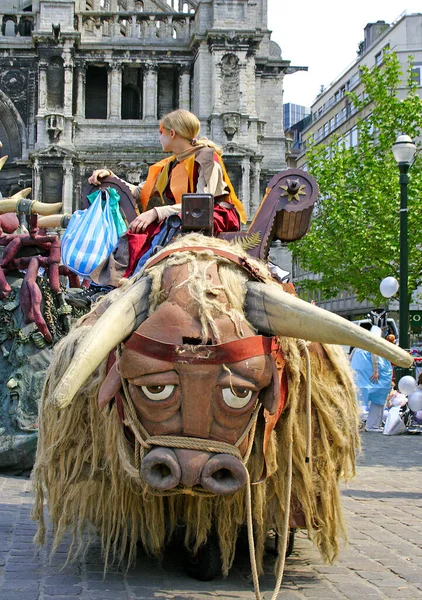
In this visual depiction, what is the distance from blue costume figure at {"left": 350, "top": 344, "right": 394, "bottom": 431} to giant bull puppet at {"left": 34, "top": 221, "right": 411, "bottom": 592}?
10.5m

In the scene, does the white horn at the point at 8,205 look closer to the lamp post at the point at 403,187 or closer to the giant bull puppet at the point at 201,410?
the giant bull puppet at the point at 201,410

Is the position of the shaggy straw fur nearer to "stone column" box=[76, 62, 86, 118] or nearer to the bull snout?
the bull snout

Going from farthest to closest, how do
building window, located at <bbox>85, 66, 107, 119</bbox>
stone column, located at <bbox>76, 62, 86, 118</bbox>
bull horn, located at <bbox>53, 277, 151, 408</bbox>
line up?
1. building window, located at <bbox>85, 66, 107, 119</bbox>
2. stone column, located at <bbox>76, 62, 86, 118</bbox>
3. bull horn, located at <bbox>53, 277, 151, 408</bbox>

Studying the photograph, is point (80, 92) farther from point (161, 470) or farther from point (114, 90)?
point (161, 470)

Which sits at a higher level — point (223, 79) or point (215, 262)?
point (223, 79)

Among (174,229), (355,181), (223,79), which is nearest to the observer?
(174,229)

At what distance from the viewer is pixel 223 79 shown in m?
35.4

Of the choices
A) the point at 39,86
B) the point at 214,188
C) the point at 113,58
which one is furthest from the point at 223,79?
the point at 214,188

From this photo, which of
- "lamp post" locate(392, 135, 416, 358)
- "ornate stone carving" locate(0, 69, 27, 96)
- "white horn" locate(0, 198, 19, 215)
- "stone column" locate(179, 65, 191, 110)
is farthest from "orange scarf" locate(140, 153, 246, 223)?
"ornate stone carving" locate(0, 69, 27, 96)

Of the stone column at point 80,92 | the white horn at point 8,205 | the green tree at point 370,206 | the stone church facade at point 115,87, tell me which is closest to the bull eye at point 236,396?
the white horn at point 8,205

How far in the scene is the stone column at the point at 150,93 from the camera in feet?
122

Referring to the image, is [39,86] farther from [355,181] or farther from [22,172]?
[355,181]

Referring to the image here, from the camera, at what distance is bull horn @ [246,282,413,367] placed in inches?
136

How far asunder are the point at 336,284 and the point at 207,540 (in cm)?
2569
